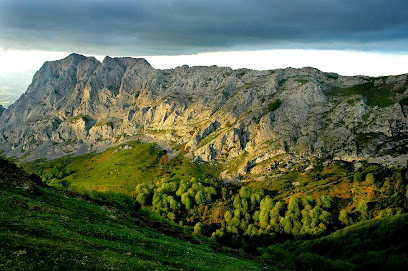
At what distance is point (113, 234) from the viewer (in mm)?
46906

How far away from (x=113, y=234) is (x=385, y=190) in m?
136

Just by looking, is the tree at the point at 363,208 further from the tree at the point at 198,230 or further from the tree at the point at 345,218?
the tree at the point at 198,230

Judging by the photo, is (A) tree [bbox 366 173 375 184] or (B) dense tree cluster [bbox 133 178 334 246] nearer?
(B) dense tree cluster [bbox 133 178 334 246]

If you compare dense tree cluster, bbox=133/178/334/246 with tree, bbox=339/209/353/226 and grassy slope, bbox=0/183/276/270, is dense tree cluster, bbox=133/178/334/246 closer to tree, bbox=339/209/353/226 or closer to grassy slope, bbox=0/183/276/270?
tree, bbox=339/209/353/226

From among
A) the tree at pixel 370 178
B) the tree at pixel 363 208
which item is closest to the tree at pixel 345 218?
the tree at pixel 363 208

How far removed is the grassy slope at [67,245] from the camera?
1053 inches

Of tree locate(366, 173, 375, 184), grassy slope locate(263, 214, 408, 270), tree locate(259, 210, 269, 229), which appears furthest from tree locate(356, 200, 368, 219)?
tree locate(259, 210, 269, 229)

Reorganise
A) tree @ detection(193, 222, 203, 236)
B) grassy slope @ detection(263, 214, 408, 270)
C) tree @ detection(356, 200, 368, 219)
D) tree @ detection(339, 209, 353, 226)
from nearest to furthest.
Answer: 1. grassy slope @ detection(263, 214, 408, 270)
2. tree @ detection(339, 209, 353, 226)
3. tree @ detection(356, 200, 368, 219)
4. tree @ detection(193, 222, 203, 236)

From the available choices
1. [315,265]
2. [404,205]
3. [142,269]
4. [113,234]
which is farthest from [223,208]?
[142,269]

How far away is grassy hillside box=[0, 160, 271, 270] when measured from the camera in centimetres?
2675

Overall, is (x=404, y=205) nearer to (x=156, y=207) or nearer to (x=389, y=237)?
(x=389, y=237)

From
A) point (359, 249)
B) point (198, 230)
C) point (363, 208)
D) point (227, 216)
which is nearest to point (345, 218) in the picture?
point (363, 208)

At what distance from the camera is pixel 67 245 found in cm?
3281

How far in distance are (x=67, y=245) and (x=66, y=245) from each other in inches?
5.2
